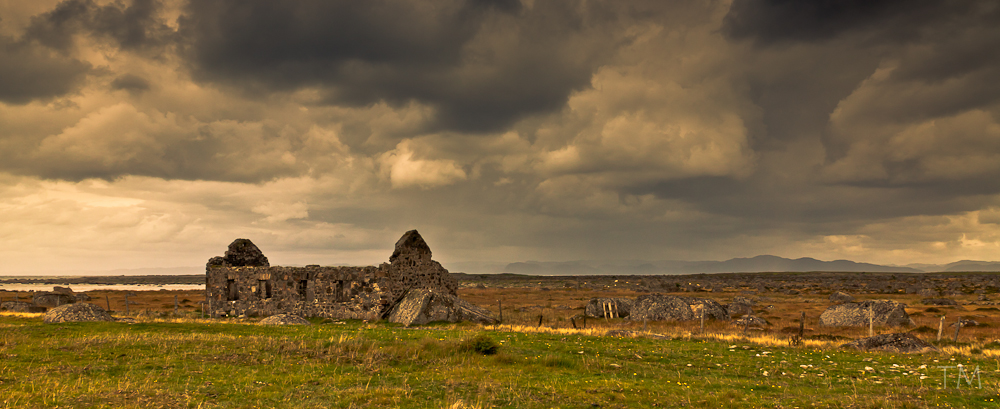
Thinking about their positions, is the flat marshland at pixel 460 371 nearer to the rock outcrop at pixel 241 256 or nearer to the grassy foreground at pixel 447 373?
the grassy foreground at pixel 447 373

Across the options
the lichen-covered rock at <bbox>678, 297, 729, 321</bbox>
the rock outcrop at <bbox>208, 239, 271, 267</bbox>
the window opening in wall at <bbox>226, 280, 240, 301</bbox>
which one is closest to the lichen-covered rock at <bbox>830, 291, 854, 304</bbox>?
the lichen-covered rock at <bbox>678, 297, 729, 321</bbox>

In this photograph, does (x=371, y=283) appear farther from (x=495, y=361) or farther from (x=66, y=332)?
(x=495, y=361)

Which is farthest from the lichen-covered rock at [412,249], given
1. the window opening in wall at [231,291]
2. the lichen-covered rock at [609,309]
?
the lichen-covered rock at [609,309]

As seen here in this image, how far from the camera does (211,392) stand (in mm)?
14305

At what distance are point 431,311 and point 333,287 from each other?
9145mm

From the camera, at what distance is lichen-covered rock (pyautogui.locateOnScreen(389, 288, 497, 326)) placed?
116 ft

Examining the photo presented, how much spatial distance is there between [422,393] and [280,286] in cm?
3051

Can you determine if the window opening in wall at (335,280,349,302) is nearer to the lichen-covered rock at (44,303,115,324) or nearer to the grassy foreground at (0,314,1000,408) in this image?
the grassy foreground at (0,314,1000,408)

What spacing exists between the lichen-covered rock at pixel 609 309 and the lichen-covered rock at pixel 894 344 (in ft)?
73.4

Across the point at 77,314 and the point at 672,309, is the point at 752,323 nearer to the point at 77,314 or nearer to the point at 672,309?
the point at 672,309

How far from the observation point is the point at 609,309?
47562 mm

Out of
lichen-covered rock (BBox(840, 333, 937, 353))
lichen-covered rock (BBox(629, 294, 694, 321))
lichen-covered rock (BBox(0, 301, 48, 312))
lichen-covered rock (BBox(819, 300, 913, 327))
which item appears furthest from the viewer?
lichen-covered rock (BBox(0, 301, 48, 312))

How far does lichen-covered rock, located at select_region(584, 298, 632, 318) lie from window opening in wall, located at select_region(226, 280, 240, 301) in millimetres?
29899

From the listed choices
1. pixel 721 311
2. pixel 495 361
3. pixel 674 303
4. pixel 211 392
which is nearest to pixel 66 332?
pixel 211 392
